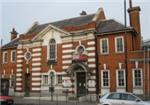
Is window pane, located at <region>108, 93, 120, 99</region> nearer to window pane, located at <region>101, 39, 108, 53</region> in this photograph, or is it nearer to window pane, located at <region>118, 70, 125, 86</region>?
window pane, located at <region>118, 70, 125, 86</region>

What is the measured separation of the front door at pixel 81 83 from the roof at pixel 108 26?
18.4ft

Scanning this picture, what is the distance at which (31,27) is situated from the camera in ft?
163

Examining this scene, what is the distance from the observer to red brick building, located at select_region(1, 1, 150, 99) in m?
35.1

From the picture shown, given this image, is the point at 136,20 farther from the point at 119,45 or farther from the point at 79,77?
the point at 79,77

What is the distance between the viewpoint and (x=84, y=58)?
125 feet

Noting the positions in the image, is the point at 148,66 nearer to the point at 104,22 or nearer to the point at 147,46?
the point at 147,46

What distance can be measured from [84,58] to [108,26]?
16.3ft

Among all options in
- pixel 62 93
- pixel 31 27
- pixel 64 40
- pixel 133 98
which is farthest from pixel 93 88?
pixel 31 27

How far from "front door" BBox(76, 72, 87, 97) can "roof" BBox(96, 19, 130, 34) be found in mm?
5598

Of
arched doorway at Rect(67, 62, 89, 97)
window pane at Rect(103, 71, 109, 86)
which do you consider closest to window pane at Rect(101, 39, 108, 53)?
window pane at Rect(103, 71, 109, 86)

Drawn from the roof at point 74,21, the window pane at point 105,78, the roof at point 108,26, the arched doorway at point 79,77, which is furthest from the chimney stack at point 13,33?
the window pane at point 105,78

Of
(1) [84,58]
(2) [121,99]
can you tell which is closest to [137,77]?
(1) [84,58]

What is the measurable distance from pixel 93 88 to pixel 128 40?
6851mm

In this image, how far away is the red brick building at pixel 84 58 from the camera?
35125 mm
